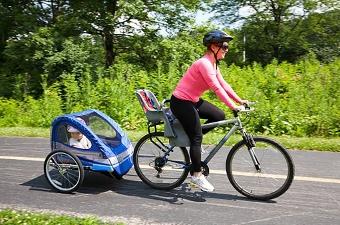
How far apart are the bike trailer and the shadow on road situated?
10.0 inches

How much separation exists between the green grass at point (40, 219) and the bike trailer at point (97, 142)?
1221 millimetres

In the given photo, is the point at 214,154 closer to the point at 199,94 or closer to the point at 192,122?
the point at 192,122

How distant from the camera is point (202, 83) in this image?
5598mm

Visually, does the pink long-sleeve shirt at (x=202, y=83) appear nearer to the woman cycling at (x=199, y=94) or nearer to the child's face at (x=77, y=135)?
the woman cycling at (x=199, y=94)

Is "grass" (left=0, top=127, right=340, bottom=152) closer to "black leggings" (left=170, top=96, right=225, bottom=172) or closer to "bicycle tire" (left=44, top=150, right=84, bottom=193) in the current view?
"black leggings" (left=170, top=96, right=225, bottom=172)

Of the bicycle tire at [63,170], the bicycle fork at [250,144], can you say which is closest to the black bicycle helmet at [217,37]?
the bicycle fork at [250,144]

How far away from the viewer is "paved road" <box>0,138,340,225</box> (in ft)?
16.4

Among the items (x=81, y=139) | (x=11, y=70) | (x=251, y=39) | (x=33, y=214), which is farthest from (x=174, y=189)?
(x=251, y=39)

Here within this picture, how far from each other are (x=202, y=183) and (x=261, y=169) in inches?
38.7

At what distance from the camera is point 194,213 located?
16.8 feet

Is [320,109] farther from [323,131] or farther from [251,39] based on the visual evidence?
[251,39]

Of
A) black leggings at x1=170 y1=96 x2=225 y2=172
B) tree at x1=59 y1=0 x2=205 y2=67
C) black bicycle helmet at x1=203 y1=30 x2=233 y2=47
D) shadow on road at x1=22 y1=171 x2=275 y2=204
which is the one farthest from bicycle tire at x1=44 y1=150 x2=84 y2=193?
tree at x1=59 y1=0 x2=205 y2=67

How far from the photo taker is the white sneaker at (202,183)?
5668mm

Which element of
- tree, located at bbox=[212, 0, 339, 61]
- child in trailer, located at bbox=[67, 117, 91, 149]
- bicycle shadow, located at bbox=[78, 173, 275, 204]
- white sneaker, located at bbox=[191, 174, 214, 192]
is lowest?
bicycle shadow, located at bbox=[78, 173, 275, 204]
